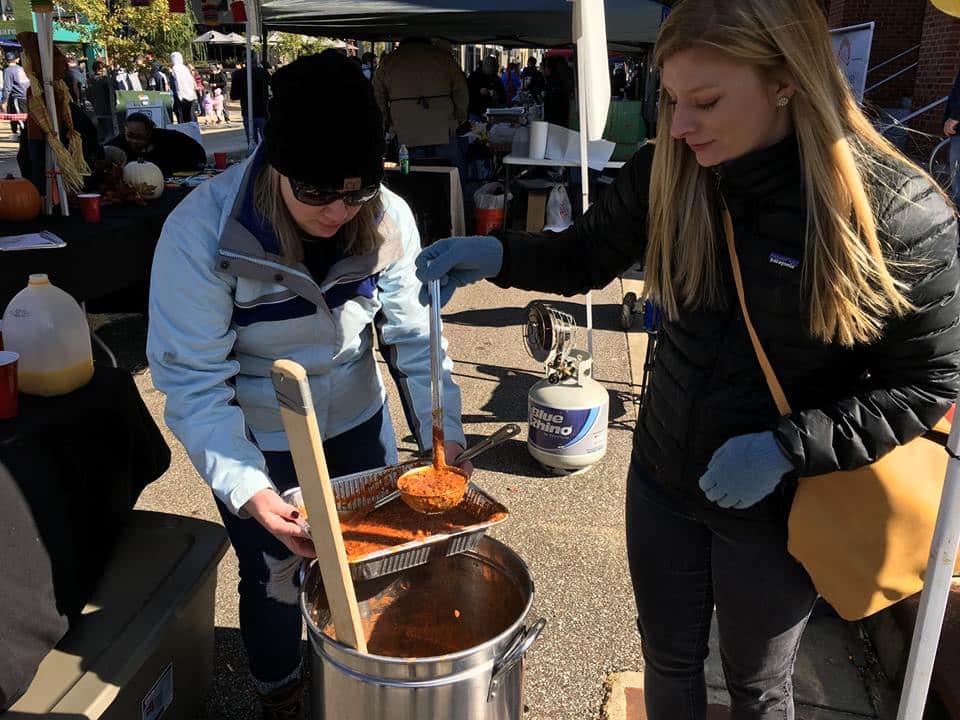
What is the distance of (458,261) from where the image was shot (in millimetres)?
1778

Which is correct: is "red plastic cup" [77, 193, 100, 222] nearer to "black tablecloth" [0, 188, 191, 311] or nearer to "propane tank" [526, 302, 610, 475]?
"black tablecloth" [0, 188, 191, 311]

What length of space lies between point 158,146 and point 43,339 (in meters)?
5.19

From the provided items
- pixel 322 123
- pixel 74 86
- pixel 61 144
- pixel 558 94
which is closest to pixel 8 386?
pixel 322 123

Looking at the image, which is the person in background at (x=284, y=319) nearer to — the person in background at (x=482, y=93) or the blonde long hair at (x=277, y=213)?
the blonde long hair at (x=277, y=213)

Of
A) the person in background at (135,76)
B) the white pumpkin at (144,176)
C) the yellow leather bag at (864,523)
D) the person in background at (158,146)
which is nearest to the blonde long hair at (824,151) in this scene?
the yellow leather bag at (864,523)

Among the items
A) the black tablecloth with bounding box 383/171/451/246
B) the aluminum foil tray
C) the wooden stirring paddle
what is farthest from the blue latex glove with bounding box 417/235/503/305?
the black tablecloth with bounding box 383/171/451/246

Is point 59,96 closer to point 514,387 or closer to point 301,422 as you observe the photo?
point 514,387

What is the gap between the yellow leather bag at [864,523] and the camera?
1.42 meters

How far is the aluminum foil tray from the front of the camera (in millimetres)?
1601

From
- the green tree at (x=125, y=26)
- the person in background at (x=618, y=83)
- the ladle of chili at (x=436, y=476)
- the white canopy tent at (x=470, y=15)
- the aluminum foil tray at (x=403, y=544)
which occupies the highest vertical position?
the green tree at (x=125, y=26)

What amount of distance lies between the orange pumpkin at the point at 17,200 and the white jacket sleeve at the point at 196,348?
3281mm

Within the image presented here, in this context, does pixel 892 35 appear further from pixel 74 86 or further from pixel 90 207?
pixel 90 207

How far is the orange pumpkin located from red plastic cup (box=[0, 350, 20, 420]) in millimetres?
3076

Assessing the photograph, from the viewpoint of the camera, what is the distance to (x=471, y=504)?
1.81m
